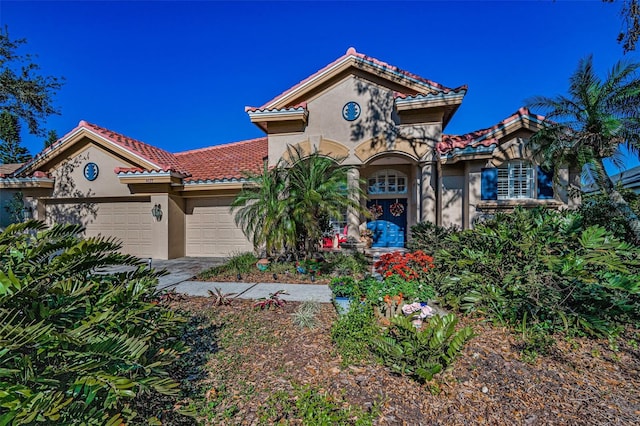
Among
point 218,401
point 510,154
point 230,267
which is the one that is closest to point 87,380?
point 218,401

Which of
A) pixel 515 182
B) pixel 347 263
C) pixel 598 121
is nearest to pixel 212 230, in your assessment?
pixel 347 263

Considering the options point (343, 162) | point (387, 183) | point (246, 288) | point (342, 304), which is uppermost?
point (343, 162)

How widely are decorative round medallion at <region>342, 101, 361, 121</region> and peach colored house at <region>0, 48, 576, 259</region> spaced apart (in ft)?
0.13

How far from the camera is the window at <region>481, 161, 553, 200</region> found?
9.07 m

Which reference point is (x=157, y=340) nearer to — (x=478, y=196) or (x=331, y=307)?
(x=331, y=307)

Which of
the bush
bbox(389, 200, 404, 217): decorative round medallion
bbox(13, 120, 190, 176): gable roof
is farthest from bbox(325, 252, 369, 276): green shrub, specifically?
bbox(13, 120, 190, 176): gable roof

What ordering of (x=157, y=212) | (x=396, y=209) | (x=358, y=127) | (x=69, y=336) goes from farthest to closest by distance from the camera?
(x=396, y=209) < (x=157, y=212) < (x=358, y=127) < (x=69, y=336)

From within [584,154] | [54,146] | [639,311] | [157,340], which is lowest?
[639,311]

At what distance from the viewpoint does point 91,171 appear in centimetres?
1215

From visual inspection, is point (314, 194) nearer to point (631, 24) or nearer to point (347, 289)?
point (347, 289)

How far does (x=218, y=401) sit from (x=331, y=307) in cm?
284

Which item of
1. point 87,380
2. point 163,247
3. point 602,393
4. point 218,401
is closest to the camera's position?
point 87,380

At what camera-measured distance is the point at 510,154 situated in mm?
8992

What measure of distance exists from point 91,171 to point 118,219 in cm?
232
